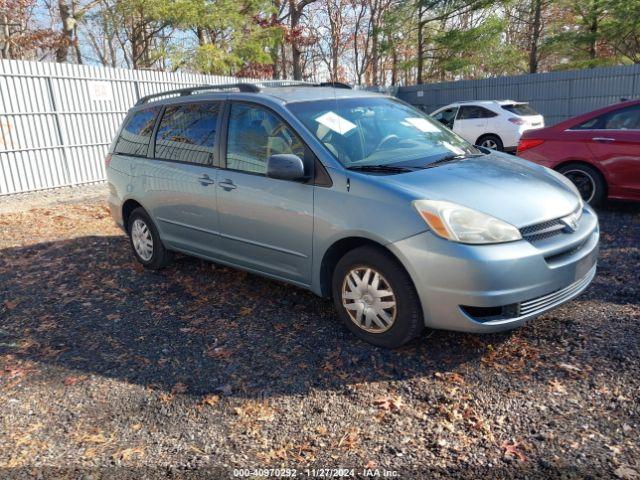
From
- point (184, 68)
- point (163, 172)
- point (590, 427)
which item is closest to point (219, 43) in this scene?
point (184, 68)

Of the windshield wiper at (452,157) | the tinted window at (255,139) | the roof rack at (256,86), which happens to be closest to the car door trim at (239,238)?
the tinted window at (255,139)

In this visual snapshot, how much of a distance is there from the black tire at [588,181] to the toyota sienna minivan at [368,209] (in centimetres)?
318

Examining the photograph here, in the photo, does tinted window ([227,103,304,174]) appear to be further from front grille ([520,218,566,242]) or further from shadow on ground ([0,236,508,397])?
front grille ([520,218,566,242])

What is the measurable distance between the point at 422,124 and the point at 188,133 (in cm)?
214

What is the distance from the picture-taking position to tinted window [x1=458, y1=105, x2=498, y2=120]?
13.6 m

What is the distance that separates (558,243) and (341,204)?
1.40m

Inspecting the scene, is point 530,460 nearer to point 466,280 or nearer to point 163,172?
point 466,280

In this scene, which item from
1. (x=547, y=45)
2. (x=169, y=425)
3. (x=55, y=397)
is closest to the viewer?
(x=169, y=425)

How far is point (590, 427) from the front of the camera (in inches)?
101

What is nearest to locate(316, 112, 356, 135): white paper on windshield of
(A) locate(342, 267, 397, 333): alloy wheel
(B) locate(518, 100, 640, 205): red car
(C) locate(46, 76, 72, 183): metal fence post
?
(A) locate(342, 267, 397, 333): alloy wheel

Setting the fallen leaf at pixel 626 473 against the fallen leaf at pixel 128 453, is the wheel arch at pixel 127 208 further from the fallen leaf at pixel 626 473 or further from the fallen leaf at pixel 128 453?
the fallen leaf at pixel 626 473

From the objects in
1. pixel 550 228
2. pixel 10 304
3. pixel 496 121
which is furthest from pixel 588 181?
pixel 496 121

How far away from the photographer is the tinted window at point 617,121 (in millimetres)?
6348

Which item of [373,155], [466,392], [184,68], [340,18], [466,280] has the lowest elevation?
[466,392]
